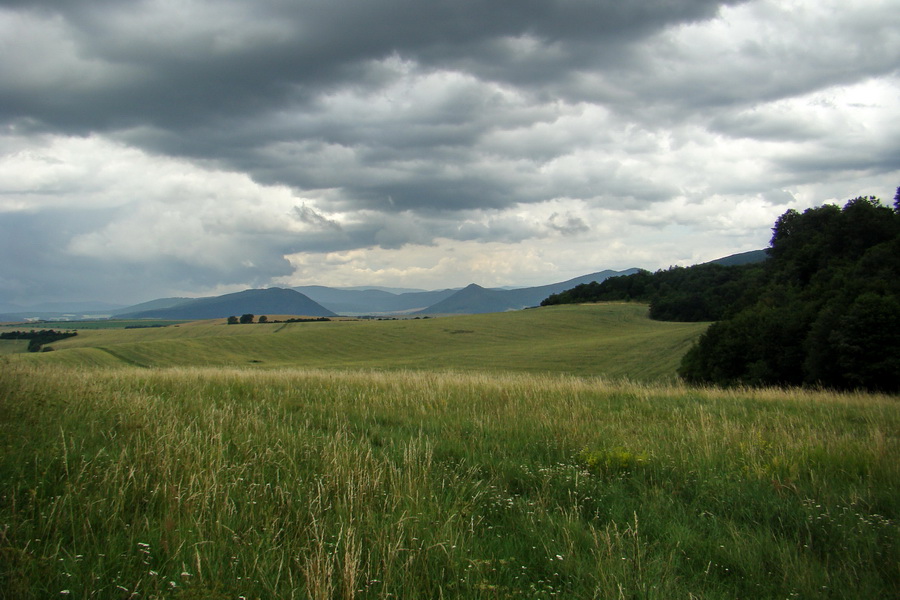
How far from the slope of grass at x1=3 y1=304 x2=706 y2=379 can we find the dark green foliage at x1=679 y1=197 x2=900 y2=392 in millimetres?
6548

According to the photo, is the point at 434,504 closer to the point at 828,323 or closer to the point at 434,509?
the point at 434,509

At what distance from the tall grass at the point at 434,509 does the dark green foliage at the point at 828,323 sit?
31.0 metres

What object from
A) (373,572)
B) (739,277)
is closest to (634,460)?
(373,572)

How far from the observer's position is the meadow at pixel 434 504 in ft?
10.4

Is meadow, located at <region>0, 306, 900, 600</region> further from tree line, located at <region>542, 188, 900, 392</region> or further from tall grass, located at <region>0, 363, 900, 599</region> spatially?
tree line, located at <region>542, 188, 900, 392</region>

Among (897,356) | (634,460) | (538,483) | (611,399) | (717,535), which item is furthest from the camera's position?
(897,356)

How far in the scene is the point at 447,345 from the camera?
71.8 m

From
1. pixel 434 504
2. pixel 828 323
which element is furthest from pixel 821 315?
pixel 434 504

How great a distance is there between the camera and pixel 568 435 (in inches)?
273

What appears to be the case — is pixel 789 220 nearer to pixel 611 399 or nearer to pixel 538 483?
pixel 611 399

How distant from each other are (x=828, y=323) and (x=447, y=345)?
46.3 meters

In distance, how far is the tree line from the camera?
31.0 metres

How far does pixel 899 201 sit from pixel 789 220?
1830cm

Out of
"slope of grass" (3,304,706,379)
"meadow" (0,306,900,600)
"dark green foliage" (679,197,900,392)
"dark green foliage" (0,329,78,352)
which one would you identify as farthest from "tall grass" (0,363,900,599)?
"dark green foliage" (0,329,78,352)
